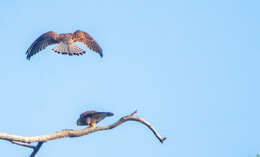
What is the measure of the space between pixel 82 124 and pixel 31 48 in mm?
4142

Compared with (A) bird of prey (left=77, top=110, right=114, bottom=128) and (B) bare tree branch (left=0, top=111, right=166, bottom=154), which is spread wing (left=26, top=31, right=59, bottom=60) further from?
(B) bare tree branch (left=0, top=111, right=166, bottom=154)

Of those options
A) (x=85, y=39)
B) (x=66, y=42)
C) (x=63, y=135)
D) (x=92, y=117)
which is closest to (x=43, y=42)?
(x=66, y=42)

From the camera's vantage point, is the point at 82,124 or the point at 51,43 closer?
the point at 82,124

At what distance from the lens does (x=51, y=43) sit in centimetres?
1473

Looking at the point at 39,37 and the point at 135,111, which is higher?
the point at 39,37

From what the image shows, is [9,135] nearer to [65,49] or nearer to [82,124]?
[82,124]

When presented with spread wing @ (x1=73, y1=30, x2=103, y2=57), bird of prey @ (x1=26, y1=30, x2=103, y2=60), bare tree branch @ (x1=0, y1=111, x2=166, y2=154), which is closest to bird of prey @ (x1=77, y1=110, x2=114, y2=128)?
bare tree branch @ (x1=0, y1=111, x2=166, y2=154)

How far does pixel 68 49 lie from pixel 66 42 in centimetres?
35

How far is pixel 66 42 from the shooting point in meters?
14.8

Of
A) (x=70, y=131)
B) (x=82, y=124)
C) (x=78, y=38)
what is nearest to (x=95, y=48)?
(x=78, y=38)

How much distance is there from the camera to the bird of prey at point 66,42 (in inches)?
561

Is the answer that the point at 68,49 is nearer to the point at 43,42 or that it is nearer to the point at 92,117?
the point at 43,42

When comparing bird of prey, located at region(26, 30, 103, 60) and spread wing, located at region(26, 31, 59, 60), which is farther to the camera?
bird of prey, located at region(26, 30, 103, 60)

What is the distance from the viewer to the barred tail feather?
46.5 ft
